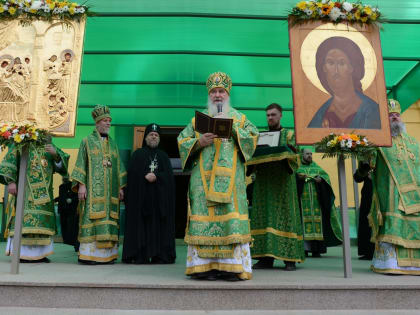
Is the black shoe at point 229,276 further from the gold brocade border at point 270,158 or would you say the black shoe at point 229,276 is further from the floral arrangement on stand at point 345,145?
the floral arrangement on stand at point 345,145

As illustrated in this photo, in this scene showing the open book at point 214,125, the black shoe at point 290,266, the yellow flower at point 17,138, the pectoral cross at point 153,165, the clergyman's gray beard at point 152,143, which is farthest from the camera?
the clergyman's gray beard at point 152,143

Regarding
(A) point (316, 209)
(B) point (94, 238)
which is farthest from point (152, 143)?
(A) point (316, 209)

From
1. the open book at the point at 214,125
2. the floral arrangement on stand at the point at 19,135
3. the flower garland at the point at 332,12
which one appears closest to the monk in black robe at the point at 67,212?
the floral arrangement on stand at the point at 19,135

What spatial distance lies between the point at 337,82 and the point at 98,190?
11.9ft

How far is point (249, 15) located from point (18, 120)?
4.34 meters

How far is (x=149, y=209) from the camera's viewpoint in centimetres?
624

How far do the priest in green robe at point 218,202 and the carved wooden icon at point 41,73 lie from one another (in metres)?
1.49

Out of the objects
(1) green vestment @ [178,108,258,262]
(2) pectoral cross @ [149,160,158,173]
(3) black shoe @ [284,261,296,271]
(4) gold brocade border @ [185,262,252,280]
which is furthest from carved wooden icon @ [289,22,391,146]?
(2) pectoral cross @ [149,160,158,173]

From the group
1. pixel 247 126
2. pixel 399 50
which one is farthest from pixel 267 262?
pixel 399 50

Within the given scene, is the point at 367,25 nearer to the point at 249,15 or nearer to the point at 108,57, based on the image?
the point at 249,15

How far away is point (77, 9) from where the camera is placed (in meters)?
4.94

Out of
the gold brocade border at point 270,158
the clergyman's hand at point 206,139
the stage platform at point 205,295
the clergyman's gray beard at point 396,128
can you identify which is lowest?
the stage platform at point 205,295

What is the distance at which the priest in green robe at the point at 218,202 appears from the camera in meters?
4.15

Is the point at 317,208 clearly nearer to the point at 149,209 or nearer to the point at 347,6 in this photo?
the point at 149,209
